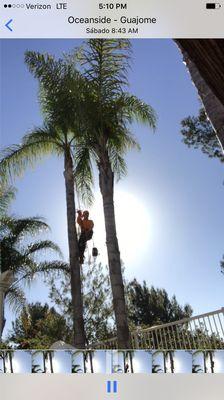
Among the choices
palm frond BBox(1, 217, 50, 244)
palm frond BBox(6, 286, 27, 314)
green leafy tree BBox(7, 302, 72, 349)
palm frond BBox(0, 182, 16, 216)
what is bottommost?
green leafy tree BBox(7, 302, 72, 349)

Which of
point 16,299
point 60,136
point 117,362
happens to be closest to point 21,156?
point 60,136

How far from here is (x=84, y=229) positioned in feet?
27.0

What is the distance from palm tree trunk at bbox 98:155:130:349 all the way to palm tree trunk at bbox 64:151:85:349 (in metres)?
1.27

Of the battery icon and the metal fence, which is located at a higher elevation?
the battery icon

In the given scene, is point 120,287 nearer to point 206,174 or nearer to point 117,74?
point 206,174

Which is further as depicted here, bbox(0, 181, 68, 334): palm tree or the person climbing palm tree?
bbox(0, 181, 68, 334): palm tree

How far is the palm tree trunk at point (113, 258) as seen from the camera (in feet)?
21.7

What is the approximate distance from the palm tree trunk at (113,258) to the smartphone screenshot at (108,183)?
0.02m

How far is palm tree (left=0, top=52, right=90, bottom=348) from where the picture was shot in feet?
26.3

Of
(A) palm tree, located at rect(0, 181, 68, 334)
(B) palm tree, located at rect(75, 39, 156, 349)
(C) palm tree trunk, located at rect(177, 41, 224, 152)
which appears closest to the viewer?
(C) palm tree trunk, located at rect(177, 41, 224, 152)

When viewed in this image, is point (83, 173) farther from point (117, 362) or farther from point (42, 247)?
point (117, 362)

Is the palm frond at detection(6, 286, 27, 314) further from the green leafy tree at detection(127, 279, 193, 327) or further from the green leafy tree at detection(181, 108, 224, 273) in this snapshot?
the green leafy tree at detection(181, 108, 224, 273)

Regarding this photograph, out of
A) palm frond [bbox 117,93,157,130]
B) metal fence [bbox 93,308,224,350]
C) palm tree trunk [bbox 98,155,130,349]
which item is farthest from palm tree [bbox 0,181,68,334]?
metal fence [bbox 93,308,224,350]

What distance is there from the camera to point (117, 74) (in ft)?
24.3
